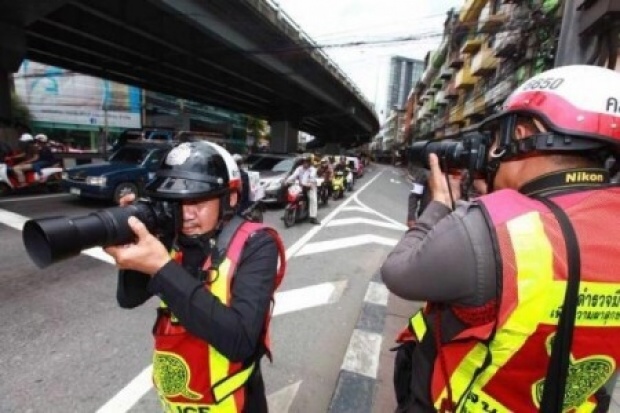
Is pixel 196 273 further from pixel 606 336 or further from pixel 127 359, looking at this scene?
pixel 127 359

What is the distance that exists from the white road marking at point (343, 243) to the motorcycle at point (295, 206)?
1.38m

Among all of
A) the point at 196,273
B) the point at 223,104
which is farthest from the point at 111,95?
the point at 196,273

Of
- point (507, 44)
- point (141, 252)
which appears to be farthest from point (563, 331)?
point (507, 44)

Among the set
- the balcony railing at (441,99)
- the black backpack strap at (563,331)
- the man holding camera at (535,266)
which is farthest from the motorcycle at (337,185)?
the balcony railing at (441,99)

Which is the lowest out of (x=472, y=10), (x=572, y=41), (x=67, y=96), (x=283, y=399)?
(x=283, y=399)

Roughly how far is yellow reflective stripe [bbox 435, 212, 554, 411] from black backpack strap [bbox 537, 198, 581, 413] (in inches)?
2.0

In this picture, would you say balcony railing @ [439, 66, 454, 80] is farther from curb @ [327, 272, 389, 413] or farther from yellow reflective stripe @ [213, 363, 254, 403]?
yellow reflective stripe @ [213, 363, 254, 403]

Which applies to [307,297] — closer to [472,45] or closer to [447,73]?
[472,45]

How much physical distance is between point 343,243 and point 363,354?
4.47 meters

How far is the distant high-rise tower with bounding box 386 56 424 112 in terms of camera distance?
420 ft

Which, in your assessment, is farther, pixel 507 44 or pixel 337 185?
pixel 507 44

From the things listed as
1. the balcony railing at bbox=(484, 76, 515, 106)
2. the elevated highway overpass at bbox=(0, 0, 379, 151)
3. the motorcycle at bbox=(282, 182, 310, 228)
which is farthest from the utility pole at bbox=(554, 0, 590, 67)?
the balcony railing at bbox=(484, 76, 515, 106)

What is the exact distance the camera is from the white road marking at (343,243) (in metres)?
7.25

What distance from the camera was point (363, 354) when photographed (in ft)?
11.7
